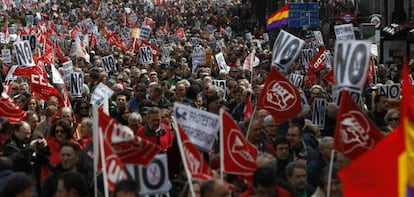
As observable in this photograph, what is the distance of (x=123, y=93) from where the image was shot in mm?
18766

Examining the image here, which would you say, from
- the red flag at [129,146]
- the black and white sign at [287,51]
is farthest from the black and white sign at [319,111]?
the red flag at [129,146]

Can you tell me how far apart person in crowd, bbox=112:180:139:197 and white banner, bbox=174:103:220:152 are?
1597 millimetres

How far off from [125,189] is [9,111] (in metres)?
5.31

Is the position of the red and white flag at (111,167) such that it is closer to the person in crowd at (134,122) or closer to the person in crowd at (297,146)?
the person in crowd at (297,146)

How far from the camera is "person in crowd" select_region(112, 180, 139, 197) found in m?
9.55

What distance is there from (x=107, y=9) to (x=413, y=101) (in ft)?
222

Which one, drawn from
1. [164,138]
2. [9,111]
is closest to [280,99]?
[164,138]

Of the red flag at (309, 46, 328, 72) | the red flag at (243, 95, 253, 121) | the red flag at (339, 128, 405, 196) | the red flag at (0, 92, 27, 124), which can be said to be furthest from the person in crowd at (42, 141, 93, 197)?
the red flag at (309, 46, 328, 72)

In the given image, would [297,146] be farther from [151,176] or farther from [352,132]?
[151,176]

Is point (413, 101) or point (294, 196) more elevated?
point (413, 101)

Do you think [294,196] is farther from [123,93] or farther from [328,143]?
[123,93]

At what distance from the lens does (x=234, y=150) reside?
11.4 meters

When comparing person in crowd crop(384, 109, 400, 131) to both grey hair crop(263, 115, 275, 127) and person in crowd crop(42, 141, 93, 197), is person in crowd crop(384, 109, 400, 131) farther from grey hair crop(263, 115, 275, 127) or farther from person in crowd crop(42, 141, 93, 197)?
person in crowd crop(42, 141, 93, 197)

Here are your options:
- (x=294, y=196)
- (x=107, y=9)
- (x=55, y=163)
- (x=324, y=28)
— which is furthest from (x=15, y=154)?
(x=107, y=9)
